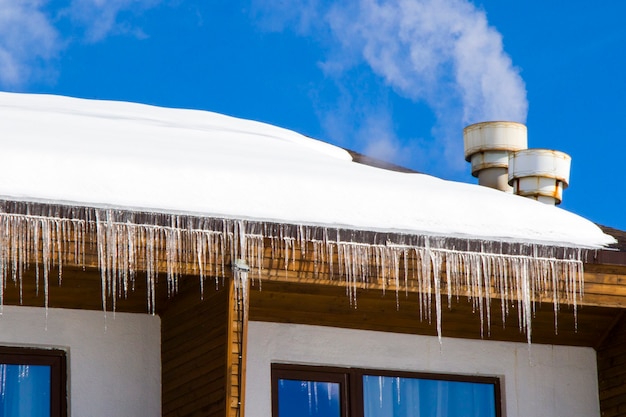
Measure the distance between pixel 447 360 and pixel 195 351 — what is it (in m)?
2.28

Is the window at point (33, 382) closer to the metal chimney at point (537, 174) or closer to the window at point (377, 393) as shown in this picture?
the window at point (377, 393)

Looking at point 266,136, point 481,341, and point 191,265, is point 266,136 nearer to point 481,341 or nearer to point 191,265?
point 481,341

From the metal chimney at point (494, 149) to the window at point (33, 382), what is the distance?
566cm

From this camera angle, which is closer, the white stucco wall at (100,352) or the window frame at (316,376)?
the white stucco wall at (100,352)

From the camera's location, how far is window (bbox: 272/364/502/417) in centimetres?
1038

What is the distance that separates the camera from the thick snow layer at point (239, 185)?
892 centimetres

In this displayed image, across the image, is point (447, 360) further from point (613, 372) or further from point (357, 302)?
point (613, 372)

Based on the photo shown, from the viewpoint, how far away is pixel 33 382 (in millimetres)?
9797

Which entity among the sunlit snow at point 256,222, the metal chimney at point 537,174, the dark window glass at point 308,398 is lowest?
the dark window glass at point 308,398

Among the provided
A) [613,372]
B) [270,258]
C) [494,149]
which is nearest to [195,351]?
[270,258]

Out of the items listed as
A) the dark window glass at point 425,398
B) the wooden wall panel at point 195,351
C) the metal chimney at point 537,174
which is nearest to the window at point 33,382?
the wooden wall panel at point 195,351

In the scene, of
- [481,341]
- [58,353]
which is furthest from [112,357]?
[481,341]

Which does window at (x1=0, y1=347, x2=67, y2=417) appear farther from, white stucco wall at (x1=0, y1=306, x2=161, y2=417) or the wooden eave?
the wooden eave

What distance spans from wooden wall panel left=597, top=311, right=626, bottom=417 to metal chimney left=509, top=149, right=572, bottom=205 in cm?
222
